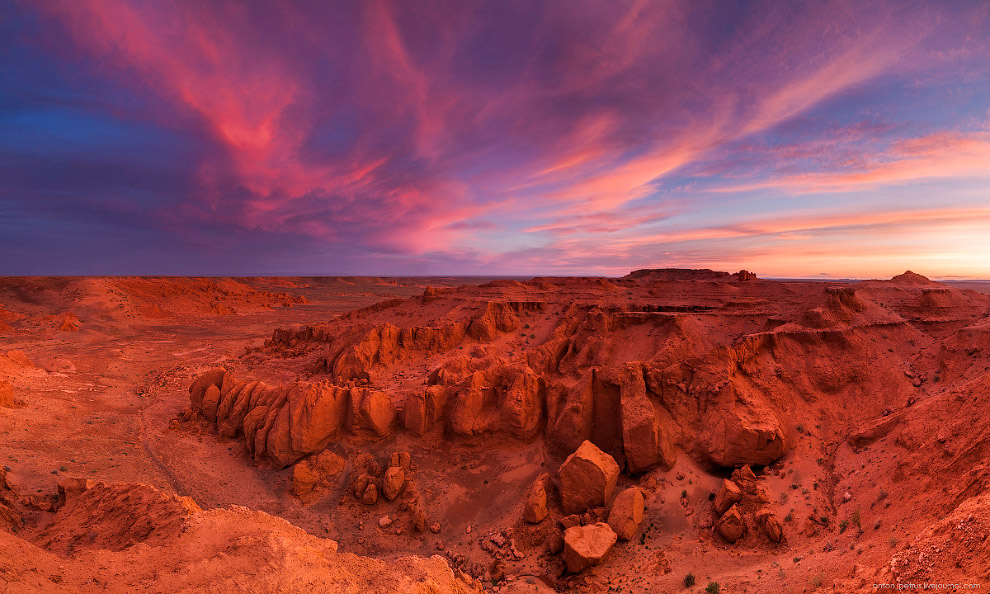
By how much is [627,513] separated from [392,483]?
29.1ft

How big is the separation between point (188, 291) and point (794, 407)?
100071 mm

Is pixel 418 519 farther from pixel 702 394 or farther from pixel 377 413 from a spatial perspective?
pixel 702 394

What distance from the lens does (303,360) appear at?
32.1 metres

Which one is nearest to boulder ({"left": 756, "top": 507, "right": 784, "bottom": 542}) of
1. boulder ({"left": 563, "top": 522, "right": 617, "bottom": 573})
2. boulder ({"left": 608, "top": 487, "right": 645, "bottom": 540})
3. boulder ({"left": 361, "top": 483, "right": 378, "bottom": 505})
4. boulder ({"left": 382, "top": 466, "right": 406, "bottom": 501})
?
boulder ({"left": 608, "top": 487, "right": 645, "bottom": 540})

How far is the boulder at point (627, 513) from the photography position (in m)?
13.0

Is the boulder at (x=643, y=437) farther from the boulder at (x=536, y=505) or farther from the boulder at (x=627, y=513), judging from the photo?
the boulder at (x=536, y=505)

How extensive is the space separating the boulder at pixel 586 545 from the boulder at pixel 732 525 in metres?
3.34

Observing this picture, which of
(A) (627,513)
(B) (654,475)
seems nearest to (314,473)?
(A) (627,513)

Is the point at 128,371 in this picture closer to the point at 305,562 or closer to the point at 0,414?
the point at 0,414

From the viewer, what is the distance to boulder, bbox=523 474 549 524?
14.0 m

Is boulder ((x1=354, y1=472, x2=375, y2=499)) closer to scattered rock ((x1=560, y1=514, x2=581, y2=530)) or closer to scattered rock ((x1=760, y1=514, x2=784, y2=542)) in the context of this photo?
scattered rock ((x1=560, y1=514, x2=581, y2=530))

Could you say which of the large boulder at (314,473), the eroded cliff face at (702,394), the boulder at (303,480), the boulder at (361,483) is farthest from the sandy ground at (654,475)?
the boulder at (303,480)

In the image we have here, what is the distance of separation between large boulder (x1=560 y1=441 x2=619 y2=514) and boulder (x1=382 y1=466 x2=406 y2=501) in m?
6.43

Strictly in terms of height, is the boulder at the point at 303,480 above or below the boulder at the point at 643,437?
below
